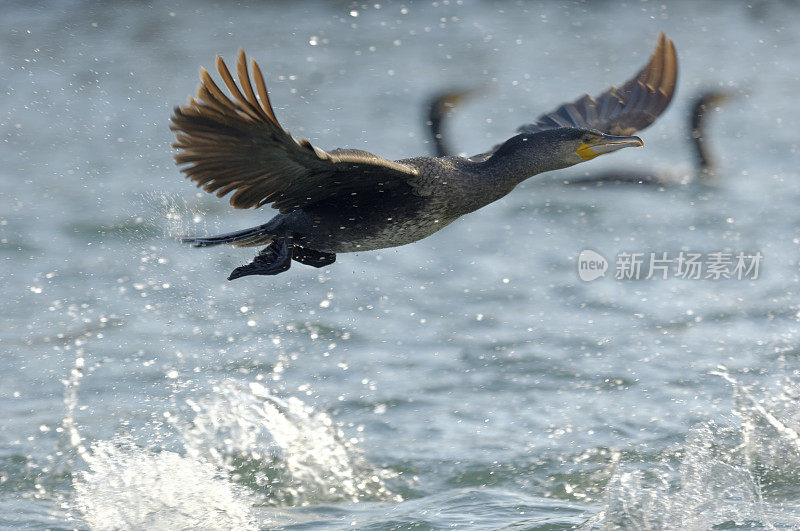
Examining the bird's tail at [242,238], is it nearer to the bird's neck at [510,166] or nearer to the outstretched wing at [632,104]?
the bird's neck at [510,166]

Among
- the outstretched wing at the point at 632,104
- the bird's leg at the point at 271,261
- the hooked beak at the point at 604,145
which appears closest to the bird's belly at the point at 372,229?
the bird's leg at the point at 271,261

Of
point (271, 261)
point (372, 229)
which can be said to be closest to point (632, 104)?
point (372, 229)

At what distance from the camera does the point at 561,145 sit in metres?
4.88

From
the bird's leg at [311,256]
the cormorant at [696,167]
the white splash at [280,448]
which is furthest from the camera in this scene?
the cormorant at [696,167]

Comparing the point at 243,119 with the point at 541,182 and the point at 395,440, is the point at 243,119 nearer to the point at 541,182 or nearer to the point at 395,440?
the point at 395,440

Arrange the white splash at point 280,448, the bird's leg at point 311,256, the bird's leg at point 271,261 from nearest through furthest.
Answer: the bird's leg at point 271,261
the bird's leg at point 311,256
the white splash at point 280,448

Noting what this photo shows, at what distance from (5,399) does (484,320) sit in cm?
358

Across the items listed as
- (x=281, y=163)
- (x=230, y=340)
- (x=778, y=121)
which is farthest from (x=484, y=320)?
(x=778, y=121)

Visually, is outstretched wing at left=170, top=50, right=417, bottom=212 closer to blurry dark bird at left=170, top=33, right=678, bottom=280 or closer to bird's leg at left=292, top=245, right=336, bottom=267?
blurry dark bird at left=170, top=33, right=678, bottom=280

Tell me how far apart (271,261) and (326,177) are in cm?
57

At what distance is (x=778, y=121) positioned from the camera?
1296cm

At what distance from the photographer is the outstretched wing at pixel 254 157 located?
3912 mm

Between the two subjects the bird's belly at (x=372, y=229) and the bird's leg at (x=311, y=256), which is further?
the bird's leg at (x=311, y=256)

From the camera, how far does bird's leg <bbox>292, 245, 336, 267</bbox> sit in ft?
16.4
